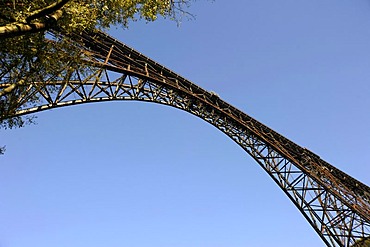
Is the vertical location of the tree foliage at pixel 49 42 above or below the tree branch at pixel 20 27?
above

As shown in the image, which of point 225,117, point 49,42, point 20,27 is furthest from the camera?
point 225,117

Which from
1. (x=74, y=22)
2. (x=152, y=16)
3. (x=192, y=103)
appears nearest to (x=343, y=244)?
(x=192, y=103)

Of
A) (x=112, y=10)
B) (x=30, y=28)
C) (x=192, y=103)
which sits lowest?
(x=30, y=28)

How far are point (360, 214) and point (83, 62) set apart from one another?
2154 centimetres

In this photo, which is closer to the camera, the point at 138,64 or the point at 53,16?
the point at 53,16

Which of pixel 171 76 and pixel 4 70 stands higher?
pixel 171 76

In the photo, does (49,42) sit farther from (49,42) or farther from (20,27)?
(20,27)

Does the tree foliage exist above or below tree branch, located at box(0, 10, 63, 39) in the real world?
above

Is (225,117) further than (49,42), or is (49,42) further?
(225,117)

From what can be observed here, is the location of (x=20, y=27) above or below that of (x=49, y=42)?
below

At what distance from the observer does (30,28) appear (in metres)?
7.51

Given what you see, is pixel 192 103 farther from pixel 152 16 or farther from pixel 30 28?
pixel 30 28

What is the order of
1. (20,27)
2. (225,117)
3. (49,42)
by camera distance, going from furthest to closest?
(225,117)
(49,42)
(20,27)

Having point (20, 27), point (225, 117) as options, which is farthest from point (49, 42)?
point (225, 117)
